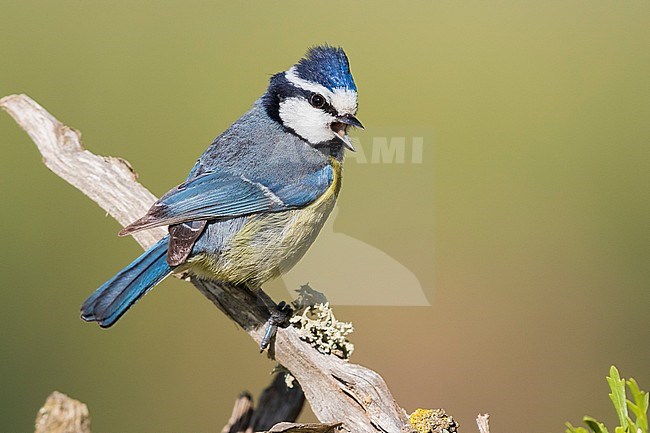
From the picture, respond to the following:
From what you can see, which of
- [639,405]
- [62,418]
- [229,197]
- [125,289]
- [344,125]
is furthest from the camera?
[344,125]

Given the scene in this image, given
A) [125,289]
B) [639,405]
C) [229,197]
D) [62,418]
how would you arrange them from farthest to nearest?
[229,197] < [125,289] < [62,418] < [639,405]

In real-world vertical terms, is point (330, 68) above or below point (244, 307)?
above

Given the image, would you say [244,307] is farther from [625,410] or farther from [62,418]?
[625,410]

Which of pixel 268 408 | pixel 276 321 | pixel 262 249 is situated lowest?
pixel 268 408

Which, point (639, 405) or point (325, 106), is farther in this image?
point (325, 106)

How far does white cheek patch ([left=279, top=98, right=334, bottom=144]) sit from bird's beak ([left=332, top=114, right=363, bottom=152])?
0.01m

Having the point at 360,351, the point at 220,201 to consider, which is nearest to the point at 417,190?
the point at 360,351

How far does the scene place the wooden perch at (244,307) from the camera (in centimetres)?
135

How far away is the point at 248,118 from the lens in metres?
1.88

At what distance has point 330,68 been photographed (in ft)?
5.65

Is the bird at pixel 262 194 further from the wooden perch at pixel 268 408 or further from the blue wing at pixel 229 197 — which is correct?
the wooden perch at pixel 268 408

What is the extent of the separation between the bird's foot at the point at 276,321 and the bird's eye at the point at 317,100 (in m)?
0.45

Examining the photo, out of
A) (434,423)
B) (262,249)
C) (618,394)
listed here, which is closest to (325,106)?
(262,249)

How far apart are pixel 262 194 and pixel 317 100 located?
0.25 m
